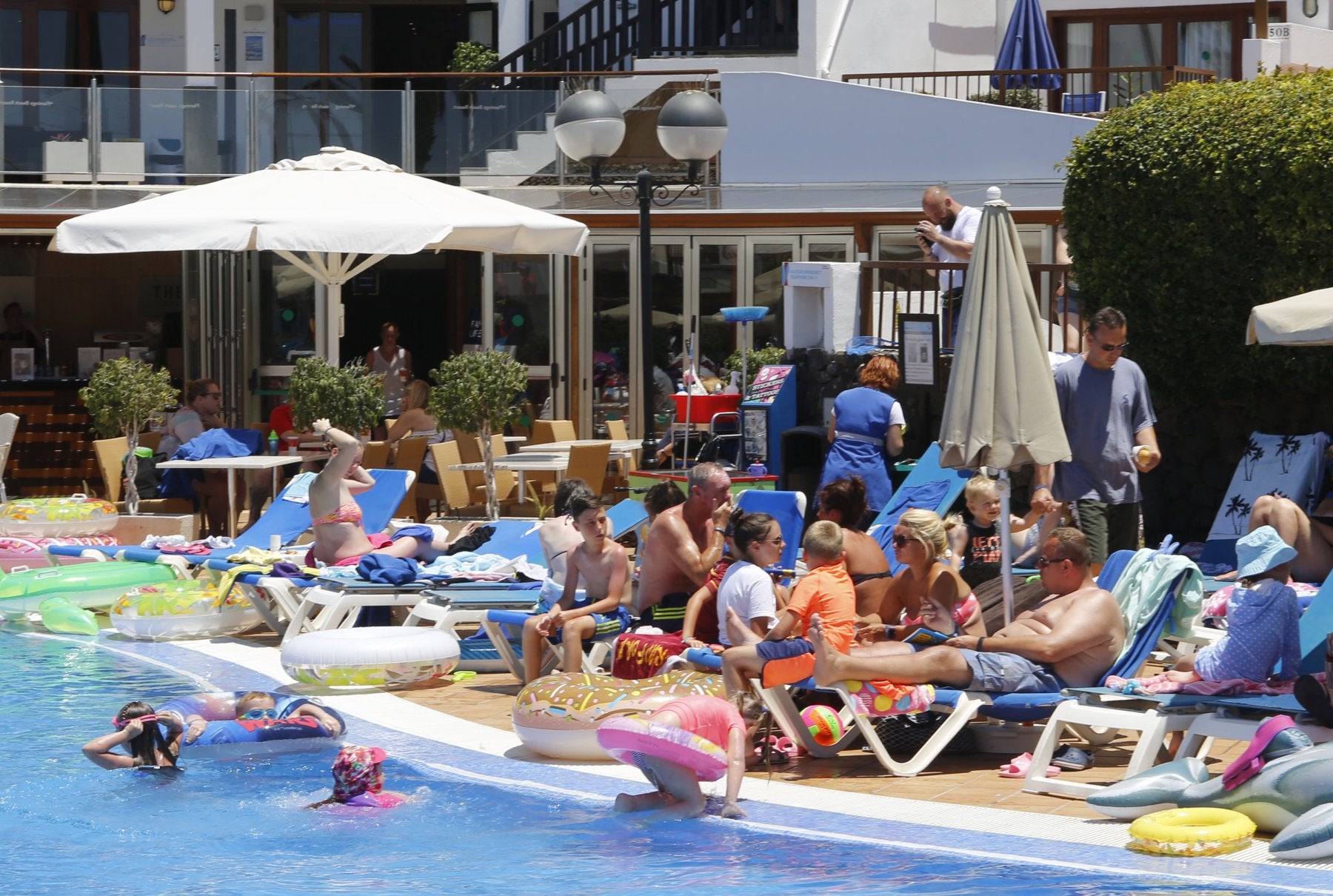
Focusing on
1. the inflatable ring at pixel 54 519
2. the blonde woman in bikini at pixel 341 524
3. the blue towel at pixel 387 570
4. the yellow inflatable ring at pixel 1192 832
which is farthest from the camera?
the inflatable ring at pixel 54 519

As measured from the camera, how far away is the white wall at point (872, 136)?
18.5 metres

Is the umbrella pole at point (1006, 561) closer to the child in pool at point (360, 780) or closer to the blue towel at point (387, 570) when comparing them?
the child in pool at point (360, 780)

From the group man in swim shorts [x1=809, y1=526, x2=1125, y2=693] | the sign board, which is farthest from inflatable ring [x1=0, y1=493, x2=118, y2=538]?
man in swim shorts [x1=809, y1=526, x2=1125, y2=693]

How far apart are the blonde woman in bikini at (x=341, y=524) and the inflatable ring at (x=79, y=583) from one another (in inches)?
62.7

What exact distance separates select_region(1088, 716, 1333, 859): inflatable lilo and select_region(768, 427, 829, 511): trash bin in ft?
23.8

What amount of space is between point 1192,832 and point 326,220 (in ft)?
26.0

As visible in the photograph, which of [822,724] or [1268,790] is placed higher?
[1268,790]

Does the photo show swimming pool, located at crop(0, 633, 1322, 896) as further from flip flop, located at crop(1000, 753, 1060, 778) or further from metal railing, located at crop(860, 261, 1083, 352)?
metal railing, located at crop(860, 261, 1083, 352)

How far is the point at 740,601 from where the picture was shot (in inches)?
296

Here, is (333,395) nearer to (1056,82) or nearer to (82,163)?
(82,163)

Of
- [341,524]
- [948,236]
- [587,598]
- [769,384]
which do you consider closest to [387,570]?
[341,524]

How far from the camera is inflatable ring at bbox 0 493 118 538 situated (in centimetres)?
1317

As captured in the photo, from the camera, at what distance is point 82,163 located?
18.4 meters

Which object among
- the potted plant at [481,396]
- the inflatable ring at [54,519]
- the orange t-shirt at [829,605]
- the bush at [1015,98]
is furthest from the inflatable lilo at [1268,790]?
the bush at [1015,98]
